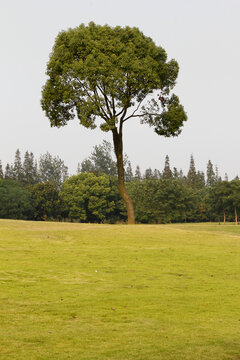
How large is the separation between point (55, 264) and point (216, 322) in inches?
361

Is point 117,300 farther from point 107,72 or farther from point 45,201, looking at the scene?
point 45,201

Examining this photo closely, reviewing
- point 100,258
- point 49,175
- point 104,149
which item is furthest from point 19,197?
point 100,258

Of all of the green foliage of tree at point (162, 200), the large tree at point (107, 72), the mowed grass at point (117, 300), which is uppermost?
the large tree at point (107, 72)

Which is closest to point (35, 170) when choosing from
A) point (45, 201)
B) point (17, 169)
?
point (17, 169)

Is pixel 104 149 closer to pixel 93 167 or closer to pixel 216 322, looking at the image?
pixel 93 167

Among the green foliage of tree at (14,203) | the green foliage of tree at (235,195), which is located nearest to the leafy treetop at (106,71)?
the green foliage of tree at (235,195)

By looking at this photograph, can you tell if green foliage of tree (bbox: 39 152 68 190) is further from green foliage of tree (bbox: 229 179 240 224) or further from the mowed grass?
the mowed grass

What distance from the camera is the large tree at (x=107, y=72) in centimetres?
3575

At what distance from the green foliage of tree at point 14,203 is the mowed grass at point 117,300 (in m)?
75.7

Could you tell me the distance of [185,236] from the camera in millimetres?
28750

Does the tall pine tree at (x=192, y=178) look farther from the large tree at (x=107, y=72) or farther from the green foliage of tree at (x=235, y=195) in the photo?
the large tree at (x=107, y=72)

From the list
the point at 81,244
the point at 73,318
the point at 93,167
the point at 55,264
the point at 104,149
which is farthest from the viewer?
→ the point at 93,167

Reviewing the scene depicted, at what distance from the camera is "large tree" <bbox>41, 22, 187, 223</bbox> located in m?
35.8

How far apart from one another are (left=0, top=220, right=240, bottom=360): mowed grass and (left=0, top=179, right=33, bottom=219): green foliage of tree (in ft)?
248
